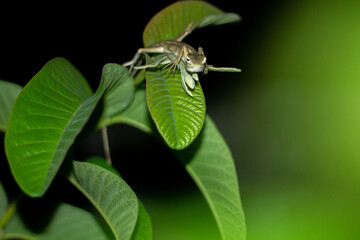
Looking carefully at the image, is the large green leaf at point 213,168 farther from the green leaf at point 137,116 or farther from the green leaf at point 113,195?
the green leaf at point 113,195

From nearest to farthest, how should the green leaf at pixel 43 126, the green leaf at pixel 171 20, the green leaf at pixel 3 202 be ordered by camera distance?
the green leaf at pixel 43 126, the green leaf at pixel 3 202, the green leaf at pixel 171 20

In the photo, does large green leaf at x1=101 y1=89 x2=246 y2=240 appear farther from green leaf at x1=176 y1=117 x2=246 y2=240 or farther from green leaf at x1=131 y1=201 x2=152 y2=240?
green leaf at x1=131 y1=201 x2=152 y2=240

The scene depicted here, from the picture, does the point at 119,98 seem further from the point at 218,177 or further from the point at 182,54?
the point at 218,177

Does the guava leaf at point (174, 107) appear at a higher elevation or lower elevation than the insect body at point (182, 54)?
lower

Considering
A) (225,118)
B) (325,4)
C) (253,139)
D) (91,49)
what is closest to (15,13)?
(91,49)

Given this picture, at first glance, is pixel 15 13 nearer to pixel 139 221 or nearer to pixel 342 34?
pixel 139 221

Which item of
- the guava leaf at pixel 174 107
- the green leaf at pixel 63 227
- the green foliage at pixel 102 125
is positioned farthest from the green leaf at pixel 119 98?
the green leaf at pixel 63 227
